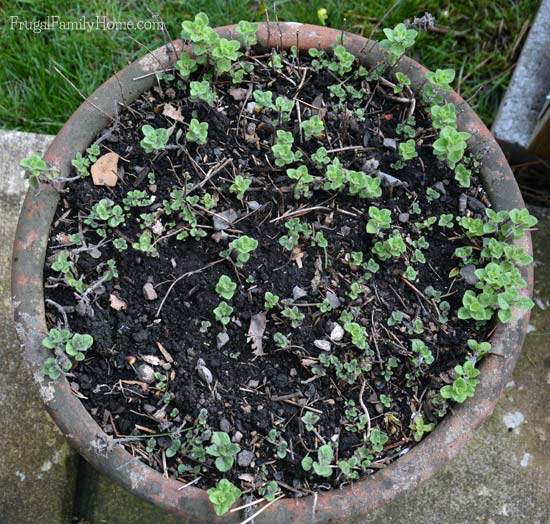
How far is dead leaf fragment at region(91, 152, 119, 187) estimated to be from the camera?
144cm

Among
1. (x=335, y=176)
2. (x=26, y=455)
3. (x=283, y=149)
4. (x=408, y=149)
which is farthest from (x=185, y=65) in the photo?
(x=26, y=455)

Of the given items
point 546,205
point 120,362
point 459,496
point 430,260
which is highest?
point 430,260

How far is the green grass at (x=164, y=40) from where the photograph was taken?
215cm

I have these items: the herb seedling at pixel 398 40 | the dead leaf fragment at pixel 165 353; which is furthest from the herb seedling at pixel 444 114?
the dead leaf fragment at pixel 165 353

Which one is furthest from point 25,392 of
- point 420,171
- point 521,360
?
point 521,360

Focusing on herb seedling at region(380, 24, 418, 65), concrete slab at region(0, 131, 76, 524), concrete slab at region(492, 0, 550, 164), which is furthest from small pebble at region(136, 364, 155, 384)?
concrete slab at region(492, 0, 550, 164)

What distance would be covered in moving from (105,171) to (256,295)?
16.2 inches

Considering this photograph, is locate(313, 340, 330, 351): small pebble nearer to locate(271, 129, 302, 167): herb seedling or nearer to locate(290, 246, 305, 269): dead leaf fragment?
locate(290, 246, 305, 269): dead leaf fragment

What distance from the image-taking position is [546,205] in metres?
2.14

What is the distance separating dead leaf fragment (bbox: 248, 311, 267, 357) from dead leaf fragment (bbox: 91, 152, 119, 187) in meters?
0.41

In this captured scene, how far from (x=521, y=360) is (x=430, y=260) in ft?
2.09

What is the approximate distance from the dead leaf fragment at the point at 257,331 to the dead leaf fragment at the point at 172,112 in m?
0.46

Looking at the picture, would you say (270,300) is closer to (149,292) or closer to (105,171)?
(149,292)

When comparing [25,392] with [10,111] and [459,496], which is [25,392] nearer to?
[10,111]
